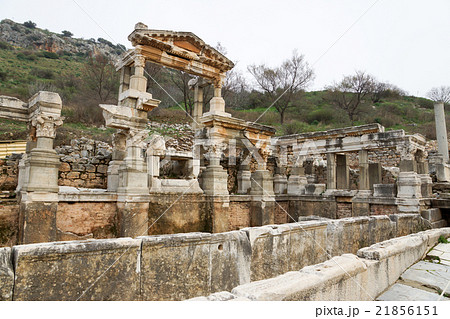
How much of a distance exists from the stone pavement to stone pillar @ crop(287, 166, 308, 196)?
7.85 meters

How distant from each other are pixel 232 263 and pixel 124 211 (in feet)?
15.1

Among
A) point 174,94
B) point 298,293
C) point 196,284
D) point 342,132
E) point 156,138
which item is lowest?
point 196,284

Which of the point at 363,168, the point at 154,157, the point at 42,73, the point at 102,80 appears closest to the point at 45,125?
the point at 154,157

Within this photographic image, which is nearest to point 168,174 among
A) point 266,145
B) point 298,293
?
point 266,145

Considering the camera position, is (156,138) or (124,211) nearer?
(124,211)

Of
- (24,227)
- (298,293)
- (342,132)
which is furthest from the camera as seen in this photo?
(342,132)

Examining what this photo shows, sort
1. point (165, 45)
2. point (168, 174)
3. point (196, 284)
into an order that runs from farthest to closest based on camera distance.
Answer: point (168, 174) → point (165, 45) → point (196, 284)

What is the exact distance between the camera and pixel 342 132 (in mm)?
12961

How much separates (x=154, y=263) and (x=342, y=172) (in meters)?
13.0

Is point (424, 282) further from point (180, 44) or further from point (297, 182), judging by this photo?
point (180, 44)

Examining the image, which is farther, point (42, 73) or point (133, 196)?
point (42, 73)

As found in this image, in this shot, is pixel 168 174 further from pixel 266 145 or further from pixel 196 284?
pixel 196 284

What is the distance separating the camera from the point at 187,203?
29.4ft

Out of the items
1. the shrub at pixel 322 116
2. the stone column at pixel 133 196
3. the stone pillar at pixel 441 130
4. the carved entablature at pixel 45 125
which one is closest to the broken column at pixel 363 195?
the stone pillar at pixel 441 130
